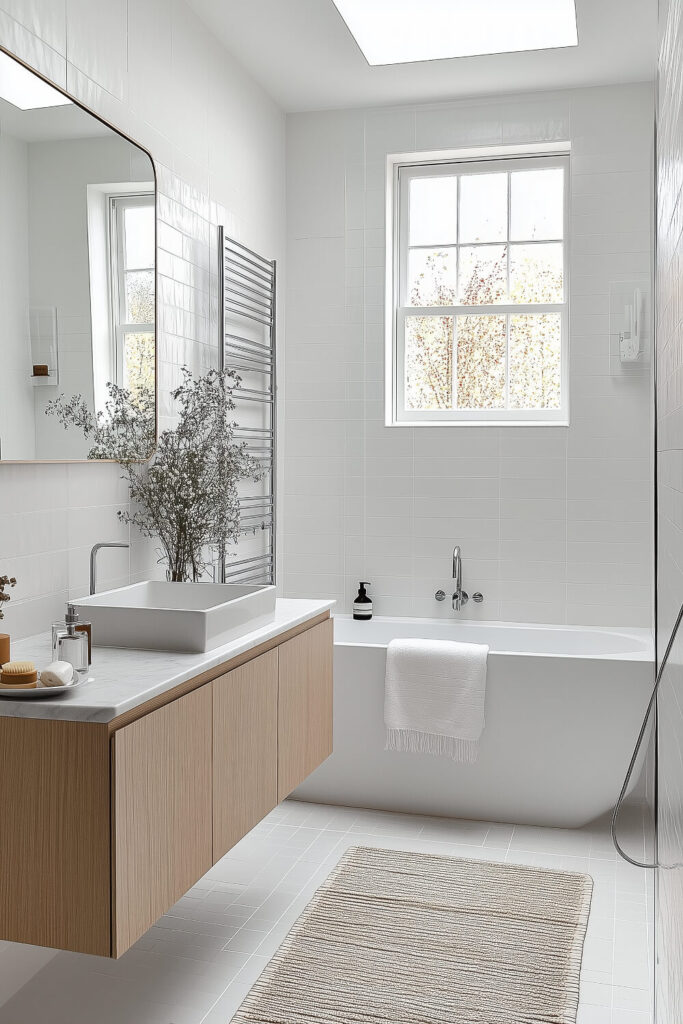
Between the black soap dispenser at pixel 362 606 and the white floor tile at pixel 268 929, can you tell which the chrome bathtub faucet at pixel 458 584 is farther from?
the white floor tile at pixel 268 929

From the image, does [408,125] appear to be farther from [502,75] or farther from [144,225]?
[144,225]

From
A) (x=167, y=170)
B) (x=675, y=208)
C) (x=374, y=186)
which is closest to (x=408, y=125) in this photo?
(x=374, y=186)

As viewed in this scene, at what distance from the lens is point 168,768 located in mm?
2016

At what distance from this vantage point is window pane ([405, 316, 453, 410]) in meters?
4.55

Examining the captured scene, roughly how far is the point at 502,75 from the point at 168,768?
330 centimetres

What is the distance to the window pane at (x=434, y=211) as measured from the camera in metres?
4.54

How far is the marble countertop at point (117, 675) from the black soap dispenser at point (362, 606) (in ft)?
5.40

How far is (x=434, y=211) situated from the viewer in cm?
457

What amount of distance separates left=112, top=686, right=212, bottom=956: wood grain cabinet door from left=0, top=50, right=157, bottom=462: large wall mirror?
817mm

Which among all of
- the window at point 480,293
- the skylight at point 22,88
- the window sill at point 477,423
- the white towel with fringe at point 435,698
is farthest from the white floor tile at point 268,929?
the skylight at point 22,88

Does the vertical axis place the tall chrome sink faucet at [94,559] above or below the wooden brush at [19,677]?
above

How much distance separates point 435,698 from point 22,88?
2437mm

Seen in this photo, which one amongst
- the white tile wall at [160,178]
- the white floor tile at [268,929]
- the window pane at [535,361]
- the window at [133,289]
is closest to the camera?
the white floor tile at [268,929]

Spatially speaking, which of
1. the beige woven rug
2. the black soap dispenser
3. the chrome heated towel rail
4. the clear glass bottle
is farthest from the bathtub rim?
the clear glass bottle
